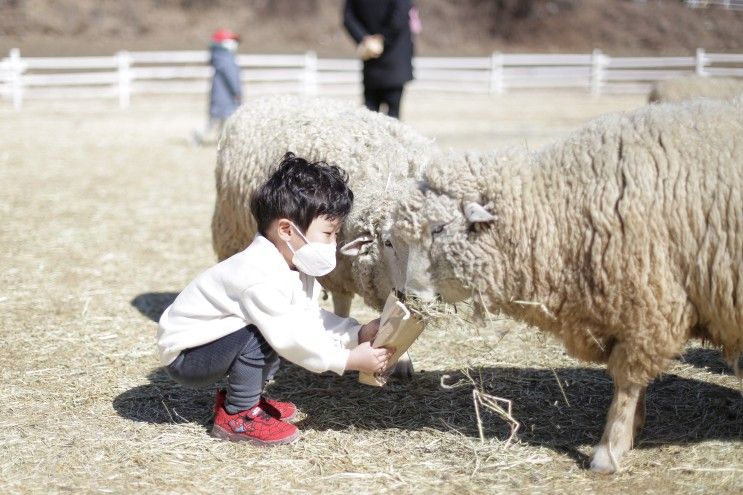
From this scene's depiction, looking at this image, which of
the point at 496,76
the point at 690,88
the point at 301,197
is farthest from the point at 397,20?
the point at 496,76

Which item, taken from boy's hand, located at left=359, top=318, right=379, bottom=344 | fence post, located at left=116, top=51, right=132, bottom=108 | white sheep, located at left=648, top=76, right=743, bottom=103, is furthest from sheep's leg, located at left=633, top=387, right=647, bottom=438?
fence post, located at left=116, top=51, right=132, bottom=108

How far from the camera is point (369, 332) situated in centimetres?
337

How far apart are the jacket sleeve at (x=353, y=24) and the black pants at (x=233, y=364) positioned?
4878mm

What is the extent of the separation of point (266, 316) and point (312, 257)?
12.3 inches

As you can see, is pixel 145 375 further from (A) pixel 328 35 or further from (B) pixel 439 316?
(A) pixel 328 35

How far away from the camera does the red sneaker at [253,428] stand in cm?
323

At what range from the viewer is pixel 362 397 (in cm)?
379

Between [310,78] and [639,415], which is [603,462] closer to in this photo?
[639,415]

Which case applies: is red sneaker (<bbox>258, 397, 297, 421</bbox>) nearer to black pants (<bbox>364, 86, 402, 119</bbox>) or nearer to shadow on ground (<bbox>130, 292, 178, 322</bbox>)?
shadow on ground (<bbox>130, 292, 178, 322</bbox>)

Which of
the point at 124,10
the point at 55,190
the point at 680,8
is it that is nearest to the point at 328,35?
the point at 124,10

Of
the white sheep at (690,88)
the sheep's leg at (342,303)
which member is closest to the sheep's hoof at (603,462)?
the sheep's leg at (342,303)

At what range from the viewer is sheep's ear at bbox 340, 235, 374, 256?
3572 mm

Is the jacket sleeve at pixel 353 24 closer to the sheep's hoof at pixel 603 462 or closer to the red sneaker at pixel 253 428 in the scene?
the red sneaker at pixel 253 428

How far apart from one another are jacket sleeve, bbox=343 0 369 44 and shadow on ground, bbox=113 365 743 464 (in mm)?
4352
